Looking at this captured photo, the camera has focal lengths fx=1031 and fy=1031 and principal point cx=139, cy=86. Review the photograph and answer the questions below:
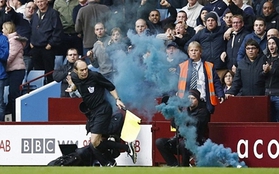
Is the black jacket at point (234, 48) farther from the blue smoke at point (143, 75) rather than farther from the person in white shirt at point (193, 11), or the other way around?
the blue smoke at point (143, 75)

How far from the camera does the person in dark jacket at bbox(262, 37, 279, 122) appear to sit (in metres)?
16.7

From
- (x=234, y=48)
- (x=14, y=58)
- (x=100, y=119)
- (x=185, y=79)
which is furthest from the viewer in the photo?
(x=14, y=58)

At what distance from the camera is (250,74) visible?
1694 centimetres

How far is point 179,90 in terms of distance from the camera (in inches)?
621

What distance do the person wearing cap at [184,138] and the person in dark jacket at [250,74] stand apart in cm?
138

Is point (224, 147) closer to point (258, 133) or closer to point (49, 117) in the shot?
point (258, 133)

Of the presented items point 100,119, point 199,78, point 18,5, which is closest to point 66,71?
point 100,119

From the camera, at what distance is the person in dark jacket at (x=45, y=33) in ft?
67.9

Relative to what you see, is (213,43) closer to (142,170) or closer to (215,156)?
(215,156)

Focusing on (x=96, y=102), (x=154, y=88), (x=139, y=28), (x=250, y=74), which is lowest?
(x=96, y=102)

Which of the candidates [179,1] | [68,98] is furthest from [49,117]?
[179,1]

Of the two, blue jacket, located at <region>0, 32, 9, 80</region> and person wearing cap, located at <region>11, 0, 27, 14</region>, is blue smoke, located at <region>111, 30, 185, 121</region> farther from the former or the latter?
person wearing cap, located at <region>11, 0, 27, 14</region>

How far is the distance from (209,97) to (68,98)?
365cm

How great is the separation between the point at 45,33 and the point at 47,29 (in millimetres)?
95
